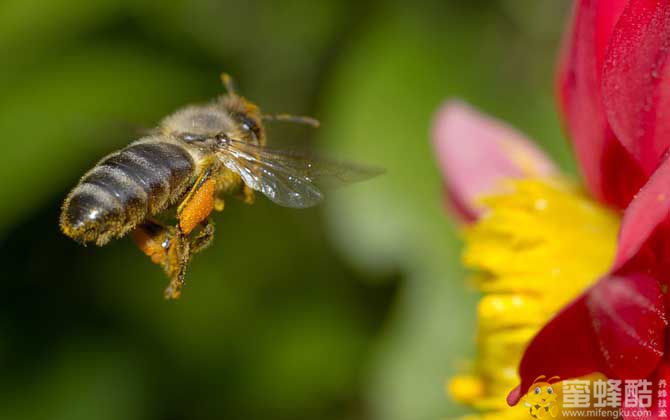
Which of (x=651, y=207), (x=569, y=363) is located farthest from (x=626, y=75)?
(x=569, y=363)

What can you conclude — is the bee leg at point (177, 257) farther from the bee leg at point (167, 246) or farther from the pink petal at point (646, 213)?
the pink petal at point (646, 213)

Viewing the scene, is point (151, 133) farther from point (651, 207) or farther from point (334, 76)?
point (334, 76)

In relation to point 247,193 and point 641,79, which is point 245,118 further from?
point 641,79

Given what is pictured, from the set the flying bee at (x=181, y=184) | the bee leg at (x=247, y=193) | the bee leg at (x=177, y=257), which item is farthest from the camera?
the bee leg at (x=247, y=193)

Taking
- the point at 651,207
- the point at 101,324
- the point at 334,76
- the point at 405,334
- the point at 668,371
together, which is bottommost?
the point at 101,324

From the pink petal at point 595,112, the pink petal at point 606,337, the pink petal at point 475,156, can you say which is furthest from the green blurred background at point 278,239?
the pink petal at point 606,337

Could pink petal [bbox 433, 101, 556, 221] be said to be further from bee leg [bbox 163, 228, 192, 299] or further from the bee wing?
bee leg [bbox 163, 228, 192, 299]

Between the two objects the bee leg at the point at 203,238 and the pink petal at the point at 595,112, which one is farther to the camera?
the bee leg at the point at 203,238
